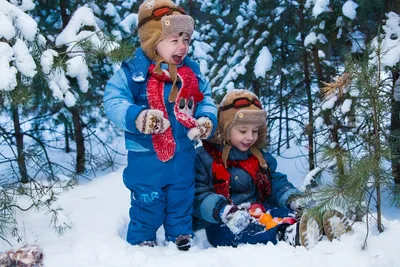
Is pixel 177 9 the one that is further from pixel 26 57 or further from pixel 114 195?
pixel 114 195

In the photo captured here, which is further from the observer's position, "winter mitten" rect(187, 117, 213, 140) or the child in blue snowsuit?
the child in blue snowsuit

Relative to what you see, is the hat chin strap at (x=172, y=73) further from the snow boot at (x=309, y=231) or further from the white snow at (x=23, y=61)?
the snow boot at (x=309, y=231)

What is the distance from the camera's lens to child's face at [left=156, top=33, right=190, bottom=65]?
317 centimetres

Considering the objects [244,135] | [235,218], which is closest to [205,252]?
[235,218]

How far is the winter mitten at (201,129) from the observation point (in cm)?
307

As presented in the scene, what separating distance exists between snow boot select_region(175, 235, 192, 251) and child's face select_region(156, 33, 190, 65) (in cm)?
124

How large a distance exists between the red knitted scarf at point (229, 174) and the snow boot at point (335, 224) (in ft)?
3.20

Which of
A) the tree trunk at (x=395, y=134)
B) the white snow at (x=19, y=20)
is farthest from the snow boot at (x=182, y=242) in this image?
the white snow at (x=19, y=20)

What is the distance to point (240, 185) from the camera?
365 centimetres

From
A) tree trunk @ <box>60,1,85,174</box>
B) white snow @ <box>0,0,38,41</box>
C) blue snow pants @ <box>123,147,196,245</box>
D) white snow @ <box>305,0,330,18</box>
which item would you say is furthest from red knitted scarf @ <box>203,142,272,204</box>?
tree trunk @ <box>60,1,85,174</box>

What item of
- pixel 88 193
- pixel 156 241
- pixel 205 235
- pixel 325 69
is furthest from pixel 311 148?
pixel 88 193

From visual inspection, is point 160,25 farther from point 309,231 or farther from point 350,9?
point 309,231

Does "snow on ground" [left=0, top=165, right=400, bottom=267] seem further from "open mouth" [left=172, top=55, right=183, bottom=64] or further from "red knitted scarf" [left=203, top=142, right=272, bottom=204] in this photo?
"open mouth" [left=172, top=55, right=183, bottom=64]

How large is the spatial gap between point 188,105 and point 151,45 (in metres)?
0.50
